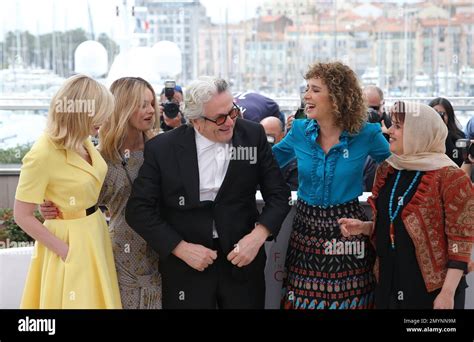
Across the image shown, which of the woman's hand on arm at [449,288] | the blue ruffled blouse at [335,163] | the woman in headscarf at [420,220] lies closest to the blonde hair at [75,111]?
the blue ruffled blouse at [335,163]

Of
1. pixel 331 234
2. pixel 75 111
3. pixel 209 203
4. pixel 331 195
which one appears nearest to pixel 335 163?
pixel 331 195

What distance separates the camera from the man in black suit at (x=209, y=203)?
227 cm

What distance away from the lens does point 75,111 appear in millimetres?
2223

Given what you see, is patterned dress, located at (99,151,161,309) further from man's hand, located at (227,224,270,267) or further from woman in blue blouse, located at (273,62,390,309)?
woman in blue blouse, located at (273,62,390,309)

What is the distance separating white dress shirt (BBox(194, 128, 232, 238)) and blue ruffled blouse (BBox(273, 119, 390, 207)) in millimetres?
314

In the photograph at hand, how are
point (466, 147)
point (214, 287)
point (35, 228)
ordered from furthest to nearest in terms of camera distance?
point (466, 147)
point (214, 287)
point (35, 228)

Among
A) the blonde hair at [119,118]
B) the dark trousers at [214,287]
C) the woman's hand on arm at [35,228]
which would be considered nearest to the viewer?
the woman's hand on arm at [35,228]

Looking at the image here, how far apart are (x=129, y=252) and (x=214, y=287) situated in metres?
0.35

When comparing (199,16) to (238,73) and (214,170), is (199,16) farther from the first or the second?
(214,170)

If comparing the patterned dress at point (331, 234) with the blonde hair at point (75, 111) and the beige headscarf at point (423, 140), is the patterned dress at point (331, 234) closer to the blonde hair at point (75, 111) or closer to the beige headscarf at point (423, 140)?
the beige headscarf at point (423, 140)

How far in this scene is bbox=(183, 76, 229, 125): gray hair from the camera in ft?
7.43

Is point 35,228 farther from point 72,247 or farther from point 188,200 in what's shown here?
point 188,200

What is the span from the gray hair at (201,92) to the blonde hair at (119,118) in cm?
24

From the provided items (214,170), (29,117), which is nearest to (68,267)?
(214,170)
